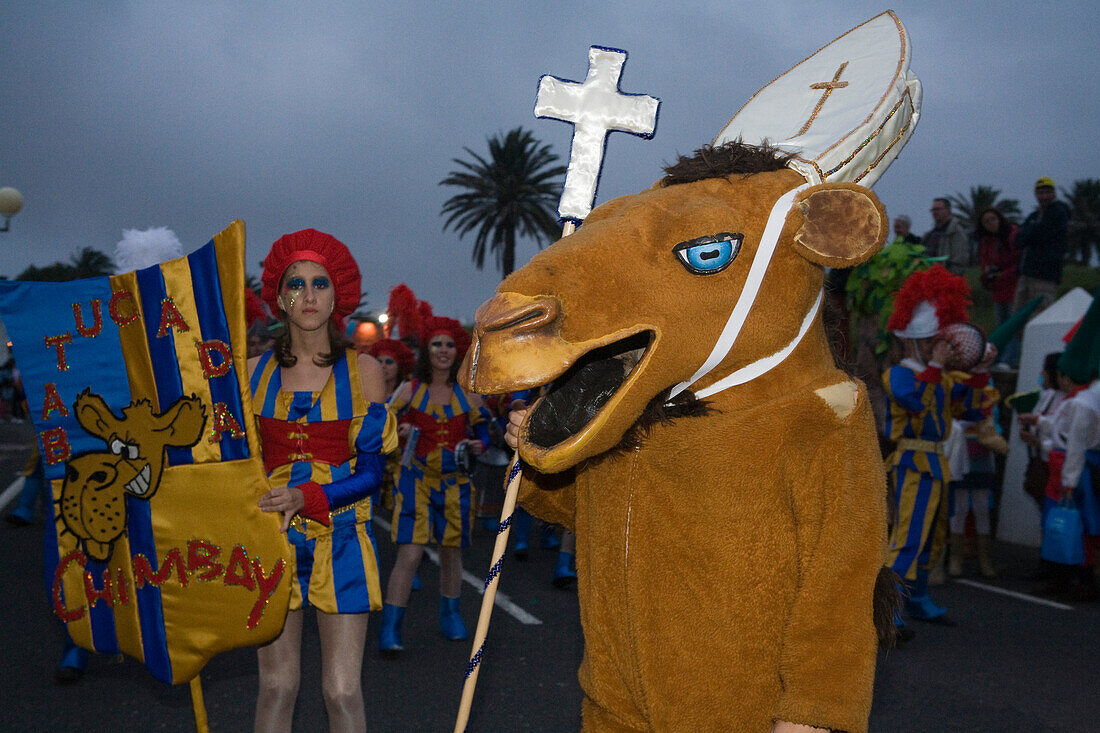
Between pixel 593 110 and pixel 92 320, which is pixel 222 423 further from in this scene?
pixel 593 110

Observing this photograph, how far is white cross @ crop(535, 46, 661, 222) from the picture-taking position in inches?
90.3

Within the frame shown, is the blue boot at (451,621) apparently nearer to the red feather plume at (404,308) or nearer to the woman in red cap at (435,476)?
the woman in red cap at (435,476)

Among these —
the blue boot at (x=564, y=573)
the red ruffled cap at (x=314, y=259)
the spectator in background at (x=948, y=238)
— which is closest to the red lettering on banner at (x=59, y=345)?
the red ruffled cap at (x=314, y=259)

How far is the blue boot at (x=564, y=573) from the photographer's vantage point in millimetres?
7316

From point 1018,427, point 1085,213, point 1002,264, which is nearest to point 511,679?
point 1018,427

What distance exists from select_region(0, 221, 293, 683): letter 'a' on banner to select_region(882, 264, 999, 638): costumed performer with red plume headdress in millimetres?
4956

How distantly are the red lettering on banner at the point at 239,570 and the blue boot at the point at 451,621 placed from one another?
3.27 metres

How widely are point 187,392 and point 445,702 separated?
8.47 feet

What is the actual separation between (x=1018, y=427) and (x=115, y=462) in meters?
9.52

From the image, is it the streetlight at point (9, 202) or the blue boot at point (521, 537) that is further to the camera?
the streetlight at point (9, 202)

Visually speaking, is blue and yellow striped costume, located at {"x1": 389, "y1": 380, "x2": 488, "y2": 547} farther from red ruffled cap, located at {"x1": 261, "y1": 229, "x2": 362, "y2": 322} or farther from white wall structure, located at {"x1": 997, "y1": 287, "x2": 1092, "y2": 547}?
white wall structure, located at {"x1": 997, "y1": 287, "x2": 1092, "y2": 547}

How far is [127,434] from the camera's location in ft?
9.51

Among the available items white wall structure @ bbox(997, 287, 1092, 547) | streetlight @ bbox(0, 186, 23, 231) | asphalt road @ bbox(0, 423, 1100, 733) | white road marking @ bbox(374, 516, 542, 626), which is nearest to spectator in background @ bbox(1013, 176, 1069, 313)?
white wall structure @ bbox(997, 287, 1092, 547)

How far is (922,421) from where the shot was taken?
21.7 ft
